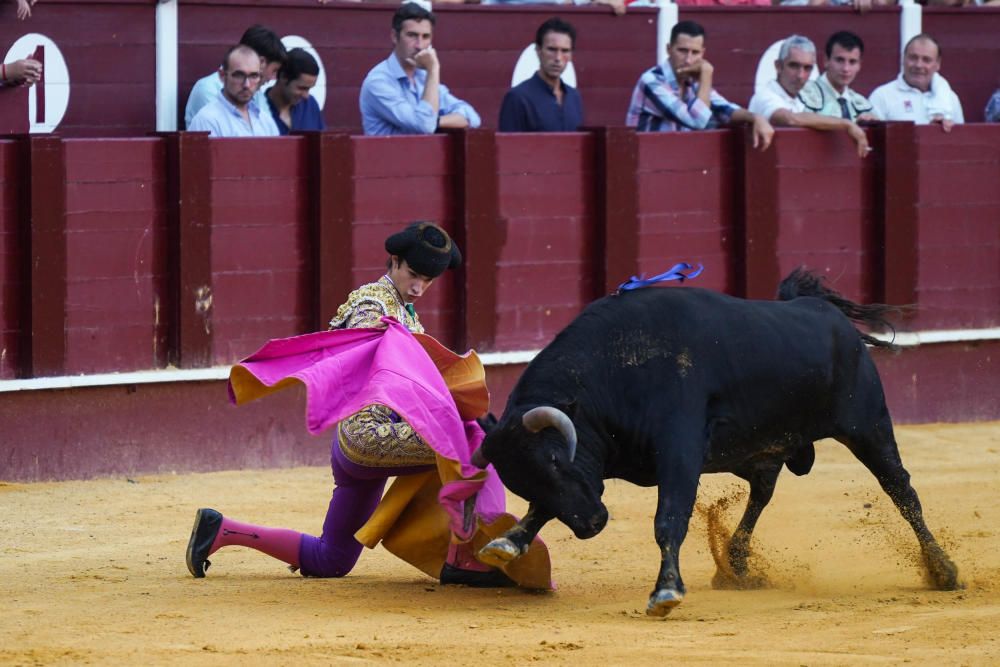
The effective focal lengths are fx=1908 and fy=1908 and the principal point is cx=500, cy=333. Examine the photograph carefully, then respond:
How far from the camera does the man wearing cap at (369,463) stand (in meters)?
5.32

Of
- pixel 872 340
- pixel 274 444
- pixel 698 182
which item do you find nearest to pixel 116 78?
pixel 274 444

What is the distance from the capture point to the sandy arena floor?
14.9ft

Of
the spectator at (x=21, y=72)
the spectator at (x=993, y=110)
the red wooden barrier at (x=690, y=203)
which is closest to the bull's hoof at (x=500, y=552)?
the spectator at (x=21, y=72)

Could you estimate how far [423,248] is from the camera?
17.4 ft

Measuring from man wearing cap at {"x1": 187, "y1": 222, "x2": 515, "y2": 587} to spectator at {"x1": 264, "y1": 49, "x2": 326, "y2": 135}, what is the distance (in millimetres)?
2792

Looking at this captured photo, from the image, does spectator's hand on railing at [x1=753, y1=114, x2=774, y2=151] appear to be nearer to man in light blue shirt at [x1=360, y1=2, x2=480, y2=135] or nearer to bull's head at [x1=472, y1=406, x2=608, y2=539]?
man in light blue shirt at [x1=360, y1=2, x2=480, y2=135]

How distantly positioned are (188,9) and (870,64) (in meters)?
4.25

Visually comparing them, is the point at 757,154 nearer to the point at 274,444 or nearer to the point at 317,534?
the point at 274,444

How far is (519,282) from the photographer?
859cm

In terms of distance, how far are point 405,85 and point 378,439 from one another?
3.41 metres

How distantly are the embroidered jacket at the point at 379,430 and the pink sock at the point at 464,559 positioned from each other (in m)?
0.29

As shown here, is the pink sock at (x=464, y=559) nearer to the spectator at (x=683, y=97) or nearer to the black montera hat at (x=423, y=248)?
the black montera hat at (x=423, y=248)

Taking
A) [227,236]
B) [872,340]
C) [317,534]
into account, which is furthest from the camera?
[227,236]

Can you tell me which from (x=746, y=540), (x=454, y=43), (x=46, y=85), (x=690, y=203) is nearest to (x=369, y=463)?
(x=746, y=540)
